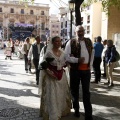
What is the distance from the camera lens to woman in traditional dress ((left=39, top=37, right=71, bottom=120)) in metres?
4.77

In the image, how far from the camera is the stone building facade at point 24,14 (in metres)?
77.1

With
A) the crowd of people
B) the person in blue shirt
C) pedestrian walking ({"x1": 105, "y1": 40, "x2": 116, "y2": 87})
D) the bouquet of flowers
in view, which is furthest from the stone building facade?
the bouquet of flowers

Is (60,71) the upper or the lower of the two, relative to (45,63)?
lower

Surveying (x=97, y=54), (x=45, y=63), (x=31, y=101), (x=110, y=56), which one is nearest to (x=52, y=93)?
(x=45, y=63)

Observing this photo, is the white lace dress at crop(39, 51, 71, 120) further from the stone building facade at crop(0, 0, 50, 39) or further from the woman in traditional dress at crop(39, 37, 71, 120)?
the stone building facade at crop(0, 0, 50, 39)

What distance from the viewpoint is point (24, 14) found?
3152 inches

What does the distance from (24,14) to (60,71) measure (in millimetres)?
77580

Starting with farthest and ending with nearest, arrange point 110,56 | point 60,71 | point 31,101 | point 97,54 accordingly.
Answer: point 97,54 < point 110,56 < point 31,101 < point 60,71

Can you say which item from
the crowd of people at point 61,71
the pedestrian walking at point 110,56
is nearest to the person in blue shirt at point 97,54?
the pedestrian walking at point 110,56

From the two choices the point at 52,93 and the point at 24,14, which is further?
the point at 24,14

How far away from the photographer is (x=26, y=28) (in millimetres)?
45344

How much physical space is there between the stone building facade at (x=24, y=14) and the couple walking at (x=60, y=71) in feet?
237

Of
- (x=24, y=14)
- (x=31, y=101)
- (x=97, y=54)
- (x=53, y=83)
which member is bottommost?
(x=31, y=101)

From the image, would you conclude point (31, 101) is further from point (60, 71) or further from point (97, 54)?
point (97, 54)
